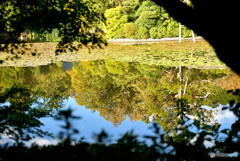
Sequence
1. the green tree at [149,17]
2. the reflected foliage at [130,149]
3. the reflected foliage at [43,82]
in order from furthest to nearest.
A: the green tree at [149,17]
the reflected foliage at [43,82]
the reflected foliage at [130,149]

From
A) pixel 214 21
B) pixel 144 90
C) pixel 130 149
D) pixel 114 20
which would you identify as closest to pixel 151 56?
pixel 144 90

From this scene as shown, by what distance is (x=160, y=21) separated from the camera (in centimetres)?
2361

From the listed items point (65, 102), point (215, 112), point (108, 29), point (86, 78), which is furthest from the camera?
point (108, 29)

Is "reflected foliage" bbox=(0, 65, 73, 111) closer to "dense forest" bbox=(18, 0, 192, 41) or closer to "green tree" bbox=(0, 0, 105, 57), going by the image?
"green tree" bbox=(0, 0, 105, 57)

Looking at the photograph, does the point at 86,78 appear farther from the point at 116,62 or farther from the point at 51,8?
the point at 51,8

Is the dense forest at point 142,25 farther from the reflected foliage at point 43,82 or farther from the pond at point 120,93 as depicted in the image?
the reflected foliage at point 43,82

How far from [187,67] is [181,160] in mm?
9977

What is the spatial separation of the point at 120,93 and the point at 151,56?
6.22 meters

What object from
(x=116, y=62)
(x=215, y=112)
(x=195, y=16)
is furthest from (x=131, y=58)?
(x=195, y=16)

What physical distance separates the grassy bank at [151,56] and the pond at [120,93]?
437 millimetres

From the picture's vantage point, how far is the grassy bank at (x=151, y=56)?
39.9 feet

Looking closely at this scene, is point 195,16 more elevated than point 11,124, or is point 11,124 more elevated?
point 195,16

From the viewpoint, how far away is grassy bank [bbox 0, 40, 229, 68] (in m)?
12.1

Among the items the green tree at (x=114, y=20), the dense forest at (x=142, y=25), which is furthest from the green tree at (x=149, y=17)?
the green tree at (x=114, y=20)
